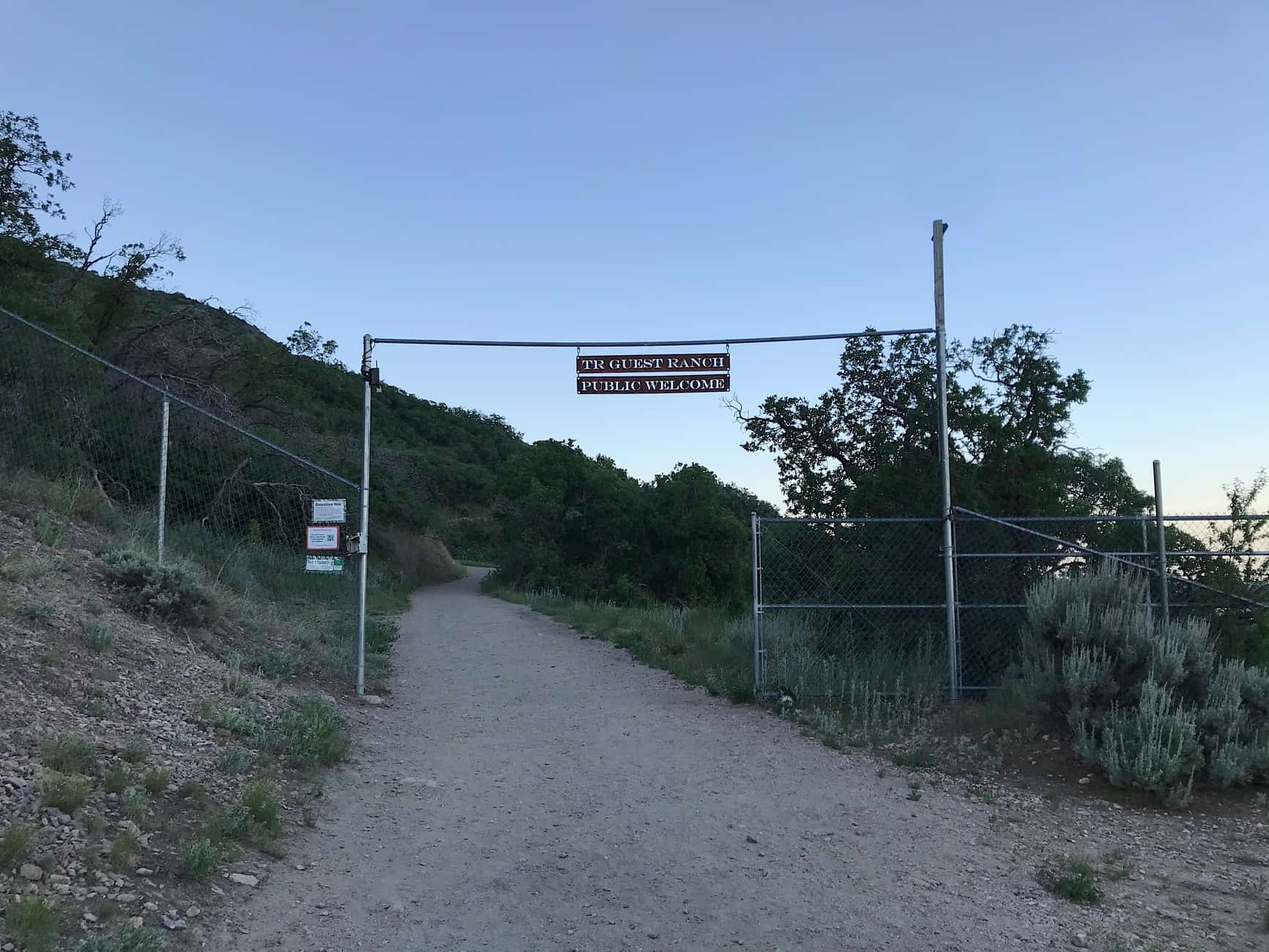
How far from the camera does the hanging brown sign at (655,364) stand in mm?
10984

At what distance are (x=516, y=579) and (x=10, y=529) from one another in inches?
973

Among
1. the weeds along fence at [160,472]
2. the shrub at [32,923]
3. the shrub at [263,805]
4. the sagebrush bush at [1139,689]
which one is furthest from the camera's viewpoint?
the weeds along fence at [160,472]

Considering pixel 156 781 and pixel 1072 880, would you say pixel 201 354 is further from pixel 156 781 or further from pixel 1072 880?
pixel 1072 880

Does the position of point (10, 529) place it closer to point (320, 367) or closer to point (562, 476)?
point (320, 367)

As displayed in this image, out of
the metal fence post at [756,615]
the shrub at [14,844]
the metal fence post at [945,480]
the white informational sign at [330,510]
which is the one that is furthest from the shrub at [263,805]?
the metal fence post at [945,480]

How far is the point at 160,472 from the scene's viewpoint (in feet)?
40.3

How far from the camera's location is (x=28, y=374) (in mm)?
12359

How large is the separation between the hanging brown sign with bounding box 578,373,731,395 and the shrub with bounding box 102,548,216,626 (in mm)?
4859

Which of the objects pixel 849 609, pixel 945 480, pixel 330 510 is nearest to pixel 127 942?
pixel 330 510

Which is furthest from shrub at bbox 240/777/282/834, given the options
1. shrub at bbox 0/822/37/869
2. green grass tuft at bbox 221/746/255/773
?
shrub at bbox 0/822/37/869

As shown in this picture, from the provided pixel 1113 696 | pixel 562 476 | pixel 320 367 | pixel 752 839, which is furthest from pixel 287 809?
pixel 562 476

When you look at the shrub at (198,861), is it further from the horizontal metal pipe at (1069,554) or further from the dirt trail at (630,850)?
the horizontal metal pipe at (1069,554)

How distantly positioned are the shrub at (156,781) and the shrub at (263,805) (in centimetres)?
49

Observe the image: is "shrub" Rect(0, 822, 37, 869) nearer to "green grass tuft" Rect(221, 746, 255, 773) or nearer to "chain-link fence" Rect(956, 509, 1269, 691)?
"green grass tuft" Rect(221, 746, 255, 773)
